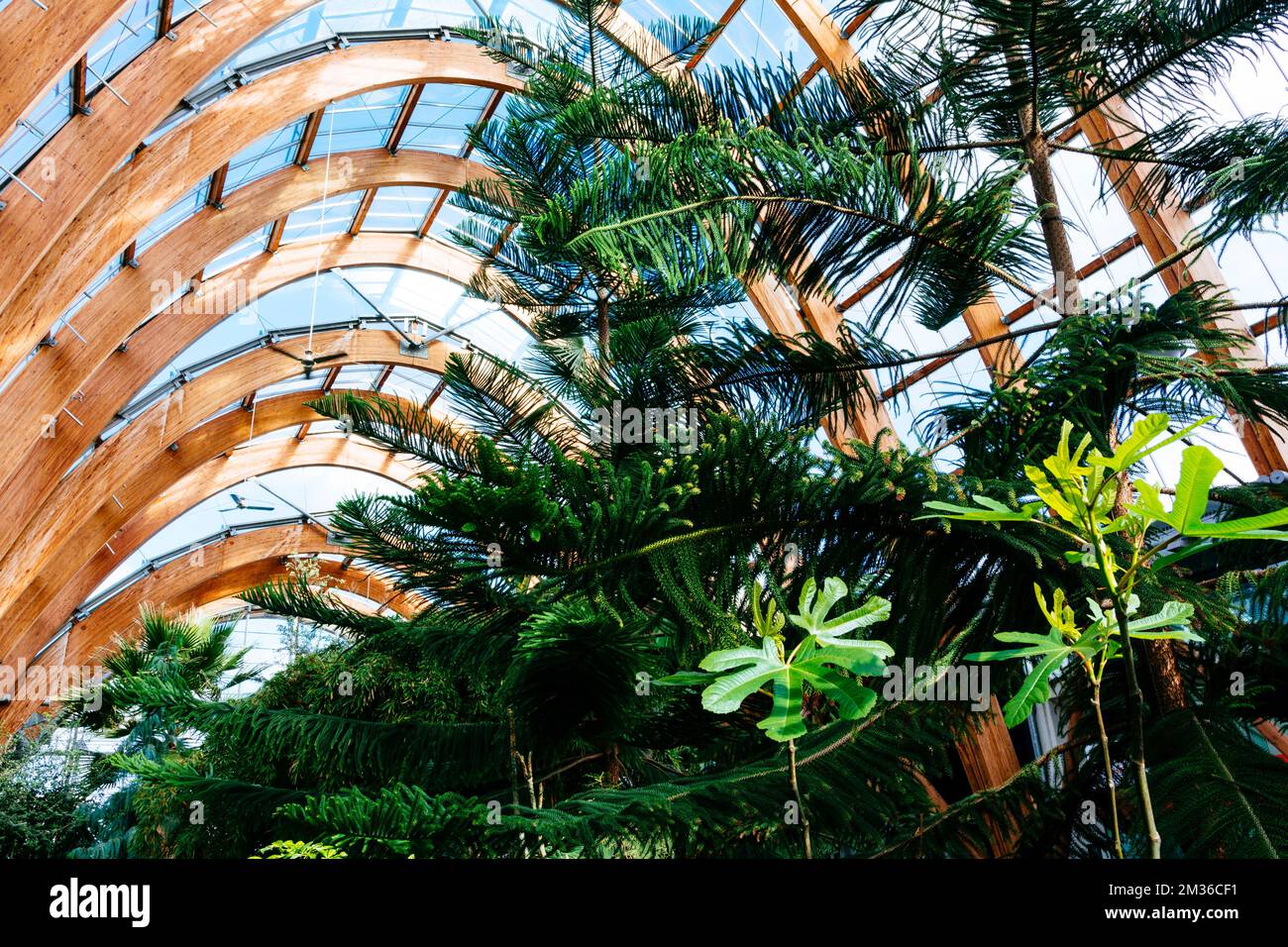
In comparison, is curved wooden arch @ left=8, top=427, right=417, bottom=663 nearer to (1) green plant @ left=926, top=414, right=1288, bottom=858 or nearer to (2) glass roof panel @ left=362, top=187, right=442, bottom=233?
(2) glass roof panel @ left=362, top=187, right=442, bottom=233

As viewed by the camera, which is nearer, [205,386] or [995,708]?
[995,708]

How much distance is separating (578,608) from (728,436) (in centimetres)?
35

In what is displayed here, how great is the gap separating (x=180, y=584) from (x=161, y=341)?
7628 millimetres

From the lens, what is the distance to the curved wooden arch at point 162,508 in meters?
13.0

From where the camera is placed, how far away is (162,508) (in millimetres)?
15211

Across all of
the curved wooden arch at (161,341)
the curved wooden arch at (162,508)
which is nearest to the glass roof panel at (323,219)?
the curved wooden arch at (161,341)

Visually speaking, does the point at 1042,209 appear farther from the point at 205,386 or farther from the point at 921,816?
the point at 205,386

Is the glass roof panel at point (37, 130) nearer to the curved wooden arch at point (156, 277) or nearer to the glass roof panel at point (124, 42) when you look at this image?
the glass roof panel at point (124, 42)

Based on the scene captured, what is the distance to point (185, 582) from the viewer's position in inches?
677

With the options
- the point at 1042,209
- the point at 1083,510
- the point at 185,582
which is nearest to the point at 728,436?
the point at 1083,510

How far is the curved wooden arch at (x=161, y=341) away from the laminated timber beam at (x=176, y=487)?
2.51 meters

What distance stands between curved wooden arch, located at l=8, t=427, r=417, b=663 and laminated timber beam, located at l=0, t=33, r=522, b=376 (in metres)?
5.31
